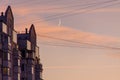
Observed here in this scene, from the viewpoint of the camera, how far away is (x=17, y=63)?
133 meters

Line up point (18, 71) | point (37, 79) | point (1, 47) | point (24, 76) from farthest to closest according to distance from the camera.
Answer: point (37, 79), point (24, 76), point (18, 71), point (1, 47)

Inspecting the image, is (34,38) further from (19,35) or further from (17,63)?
(17,63)

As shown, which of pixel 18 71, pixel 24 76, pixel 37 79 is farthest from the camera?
pixel 37 79

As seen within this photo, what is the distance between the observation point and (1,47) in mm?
125500

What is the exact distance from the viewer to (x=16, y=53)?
134 m

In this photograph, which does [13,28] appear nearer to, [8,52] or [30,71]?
[8,52]

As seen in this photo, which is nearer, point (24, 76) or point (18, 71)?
point (18, 71)

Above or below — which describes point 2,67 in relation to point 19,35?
below

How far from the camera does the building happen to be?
414 ft

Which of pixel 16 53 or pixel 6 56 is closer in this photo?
pixel 6 56

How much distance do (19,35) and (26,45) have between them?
9.64ft

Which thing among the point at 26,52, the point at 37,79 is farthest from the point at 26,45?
the point at 37,79

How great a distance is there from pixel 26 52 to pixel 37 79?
12.5 m

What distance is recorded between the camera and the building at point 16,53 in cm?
12631
